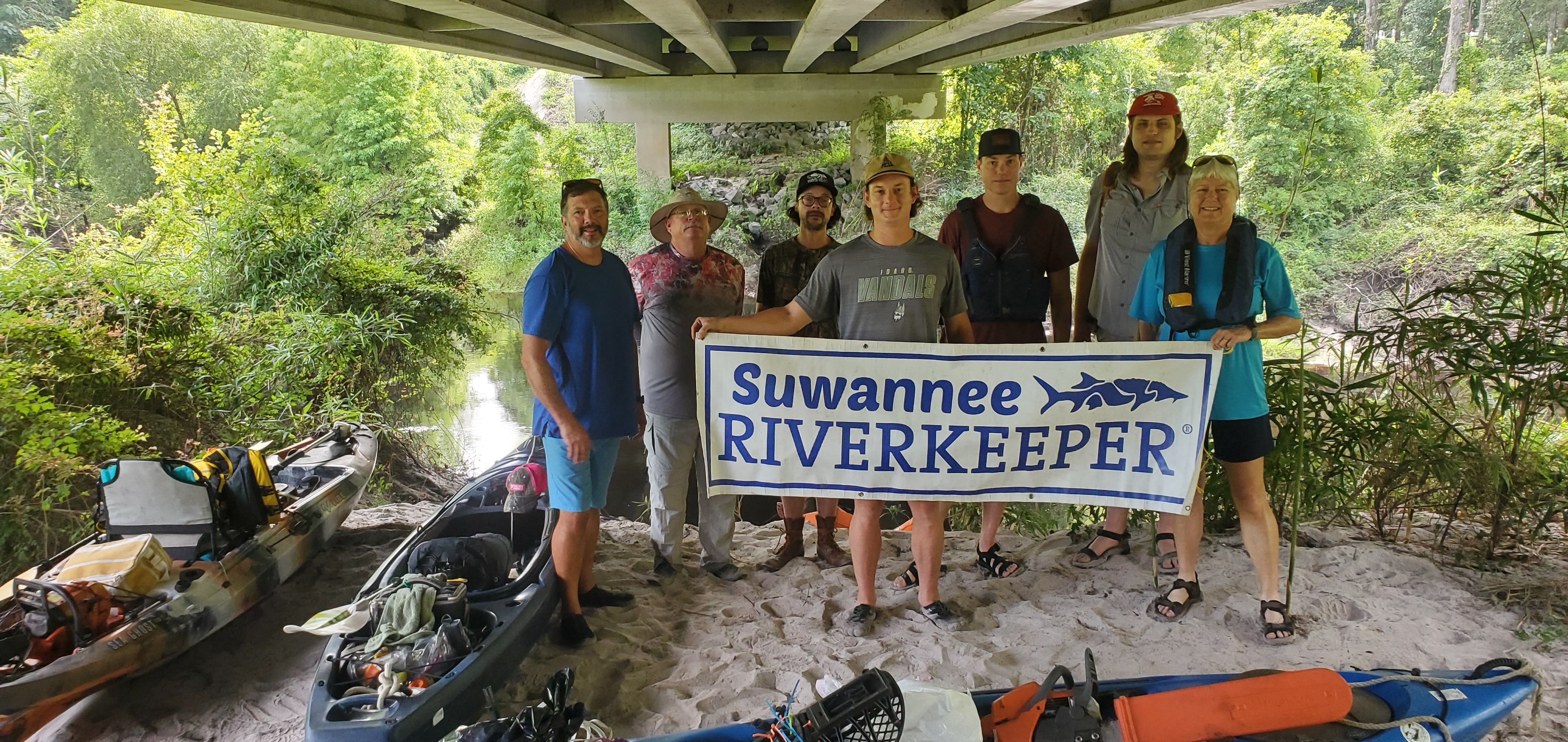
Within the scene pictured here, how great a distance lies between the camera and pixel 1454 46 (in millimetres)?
18828

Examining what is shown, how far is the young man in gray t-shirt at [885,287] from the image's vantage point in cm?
295

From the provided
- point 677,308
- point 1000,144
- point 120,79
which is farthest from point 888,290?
point 120,79

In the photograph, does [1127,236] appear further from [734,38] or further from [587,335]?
[734,38]

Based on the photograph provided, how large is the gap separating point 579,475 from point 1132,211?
8.11ft

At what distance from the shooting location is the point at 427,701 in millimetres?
2492

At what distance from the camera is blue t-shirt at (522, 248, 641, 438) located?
9.63 feet

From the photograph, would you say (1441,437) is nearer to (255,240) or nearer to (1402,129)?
(255,240)

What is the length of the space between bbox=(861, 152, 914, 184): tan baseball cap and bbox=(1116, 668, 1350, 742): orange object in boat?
1.86m

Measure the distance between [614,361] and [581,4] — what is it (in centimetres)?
626

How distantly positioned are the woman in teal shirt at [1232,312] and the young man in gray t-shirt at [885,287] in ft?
2.42

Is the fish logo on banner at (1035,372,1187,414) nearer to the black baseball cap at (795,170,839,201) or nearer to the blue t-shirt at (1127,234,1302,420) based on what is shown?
the blue t-shirt at (1127,234,1302,420)

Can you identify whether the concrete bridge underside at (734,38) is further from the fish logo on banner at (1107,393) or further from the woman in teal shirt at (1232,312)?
the fish logo on banner at (1107,393)

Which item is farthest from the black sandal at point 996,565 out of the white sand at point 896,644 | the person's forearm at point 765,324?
the person's forearm at point 765,324

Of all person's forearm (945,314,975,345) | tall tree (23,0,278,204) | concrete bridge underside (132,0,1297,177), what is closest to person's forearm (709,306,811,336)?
person's forearm (945,314,975,345)
